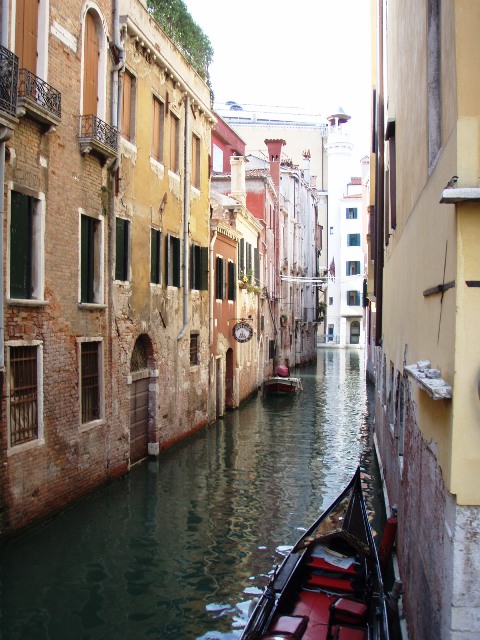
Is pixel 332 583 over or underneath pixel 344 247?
underneath

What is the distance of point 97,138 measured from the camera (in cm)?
1199

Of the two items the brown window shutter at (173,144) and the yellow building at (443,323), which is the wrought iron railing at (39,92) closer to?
the yellow building at (443,323)

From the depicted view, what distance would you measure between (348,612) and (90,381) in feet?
23.4

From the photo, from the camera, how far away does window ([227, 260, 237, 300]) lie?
78.7 feet

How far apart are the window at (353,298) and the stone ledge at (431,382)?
Result: 61.8 m

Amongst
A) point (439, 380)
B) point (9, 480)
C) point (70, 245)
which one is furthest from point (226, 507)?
point (439, 380)

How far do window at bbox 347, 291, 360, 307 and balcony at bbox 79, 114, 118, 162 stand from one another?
2167 inches

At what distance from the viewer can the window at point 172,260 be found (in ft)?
55.2

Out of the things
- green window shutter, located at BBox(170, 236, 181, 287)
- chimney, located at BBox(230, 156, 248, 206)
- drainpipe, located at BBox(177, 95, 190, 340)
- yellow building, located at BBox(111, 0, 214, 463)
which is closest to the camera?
yellow building, located at BBox(111, 0, 214, 463)

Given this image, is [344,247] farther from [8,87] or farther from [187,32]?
[8,87]

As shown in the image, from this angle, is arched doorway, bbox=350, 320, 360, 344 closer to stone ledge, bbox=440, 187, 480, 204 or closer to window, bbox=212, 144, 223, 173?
window, bbox=212, 144, 223, 173

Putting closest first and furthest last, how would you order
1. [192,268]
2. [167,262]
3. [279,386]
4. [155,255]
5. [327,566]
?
[327,566] → [155,255] → [167,262] → [192,268] → [279,386]

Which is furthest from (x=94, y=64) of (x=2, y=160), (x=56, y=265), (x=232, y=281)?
(x=232, y=281)

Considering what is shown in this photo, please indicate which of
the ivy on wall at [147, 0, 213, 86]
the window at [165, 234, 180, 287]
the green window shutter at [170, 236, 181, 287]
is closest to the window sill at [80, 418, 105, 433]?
the window at [165, 234, 180, 287]
